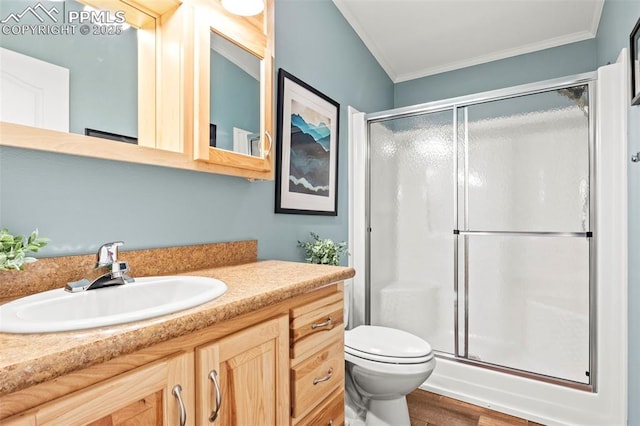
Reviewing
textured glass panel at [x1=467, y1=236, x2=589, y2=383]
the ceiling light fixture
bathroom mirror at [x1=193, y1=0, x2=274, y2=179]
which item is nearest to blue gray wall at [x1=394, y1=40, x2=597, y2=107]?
textured glass panel at [x1=467, y1=236, x2=589, y2=383]

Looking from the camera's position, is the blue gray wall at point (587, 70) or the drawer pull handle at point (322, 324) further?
the blue gray wall at point (587, 70)

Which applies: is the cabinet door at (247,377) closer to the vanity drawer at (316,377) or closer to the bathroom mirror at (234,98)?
the vanity drawer at (316,377)

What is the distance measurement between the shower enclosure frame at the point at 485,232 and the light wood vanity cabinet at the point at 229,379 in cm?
133

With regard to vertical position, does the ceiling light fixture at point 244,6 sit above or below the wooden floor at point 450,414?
above

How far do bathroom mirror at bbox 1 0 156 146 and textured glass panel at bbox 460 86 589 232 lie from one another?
1934 mm

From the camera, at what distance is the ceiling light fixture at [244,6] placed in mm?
1210

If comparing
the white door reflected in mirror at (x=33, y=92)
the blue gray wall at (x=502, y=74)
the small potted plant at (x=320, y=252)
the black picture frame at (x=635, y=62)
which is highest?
the blue gray wall at (x=502, y=74)

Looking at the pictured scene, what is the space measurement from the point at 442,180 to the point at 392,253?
638 mm

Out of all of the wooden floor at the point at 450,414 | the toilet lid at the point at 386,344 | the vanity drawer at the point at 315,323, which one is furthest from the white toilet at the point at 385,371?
the vanity drawer at the point at 315,323

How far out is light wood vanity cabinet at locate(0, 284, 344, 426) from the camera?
0.52 m

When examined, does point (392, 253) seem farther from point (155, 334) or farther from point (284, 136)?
point (155, 334)

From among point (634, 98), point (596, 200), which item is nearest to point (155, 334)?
point (634, 98)

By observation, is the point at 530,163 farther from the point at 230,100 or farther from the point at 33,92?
the point at 33,92

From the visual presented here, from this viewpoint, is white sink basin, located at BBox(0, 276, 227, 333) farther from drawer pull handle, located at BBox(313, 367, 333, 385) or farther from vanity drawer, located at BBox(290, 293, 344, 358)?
drawer pull handle, located at BBox(313, 367, 333, 385)
